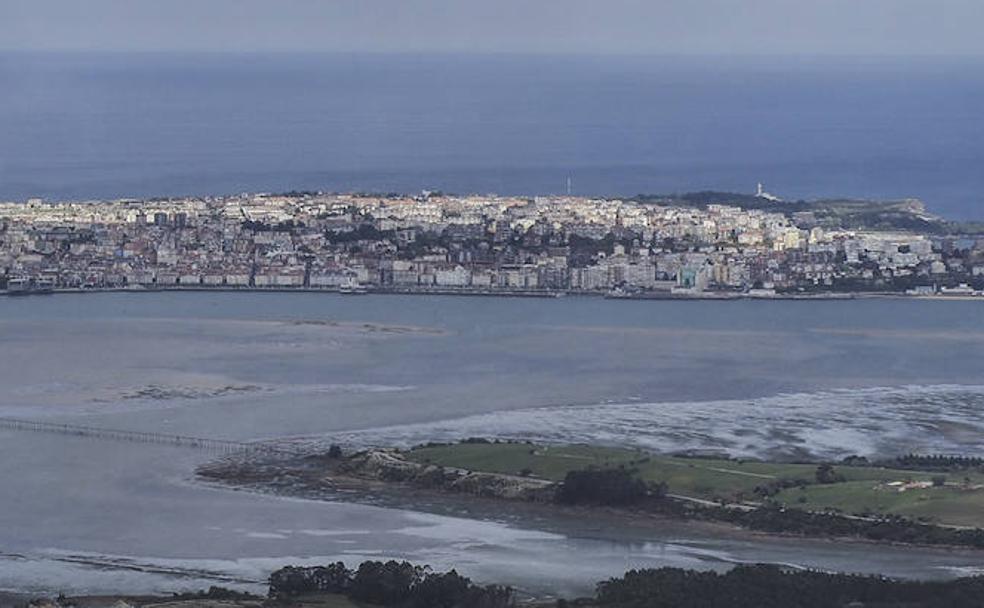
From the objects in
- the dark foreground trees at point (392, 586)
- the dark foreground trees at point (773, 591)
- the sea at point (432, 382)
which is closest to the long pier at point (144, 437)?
the sea at point (432, 382)

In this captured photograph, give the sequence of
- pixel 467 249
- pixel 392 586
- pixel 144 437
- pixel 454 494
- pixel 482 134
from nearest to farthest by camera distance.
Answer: pixel 392 586 < pixel 454 494 < pixel 144 437 < pixel 467 249 < pixel 482 134

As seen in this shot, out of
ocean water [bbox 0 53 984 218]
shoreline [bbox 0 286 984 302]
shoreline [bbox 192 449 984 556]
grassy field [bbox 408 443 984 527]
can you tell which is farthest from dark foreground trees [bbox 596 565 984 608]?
ocean water [bbox 0 53 984 218]

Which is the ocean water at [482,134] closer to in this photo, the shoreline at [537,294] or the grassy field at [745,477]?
the shoreline at [537,294]

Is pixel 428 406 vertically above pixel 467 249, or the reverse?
pixel 467 249

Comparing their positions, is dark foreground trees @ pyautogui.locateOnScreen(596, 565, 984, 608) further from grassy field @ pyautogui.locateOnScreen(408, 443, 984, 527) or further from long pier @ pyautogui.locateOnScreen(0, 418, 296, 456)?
long pier @ pyautogui.locateOnScreen(0, 418, 296, 456)

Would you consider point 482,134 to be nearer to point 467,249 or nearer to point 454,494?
point 467,249

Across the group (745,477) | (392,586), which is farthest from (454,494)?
(392,586)
